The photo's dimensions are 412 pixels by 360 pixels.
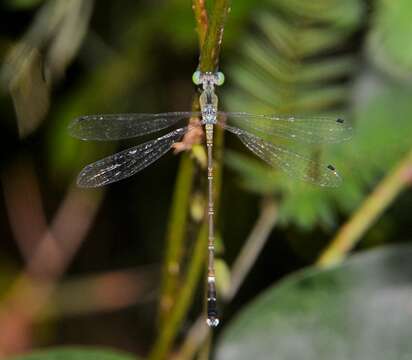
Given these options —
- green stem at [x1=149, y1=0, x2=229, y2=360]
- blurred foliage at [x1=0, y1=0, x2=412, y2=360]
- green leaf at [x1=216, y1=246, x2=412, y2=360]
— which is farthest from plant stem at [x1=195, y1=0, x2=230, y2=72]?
green leaf at [x1=216, y1=246, x2=412, y2=360]

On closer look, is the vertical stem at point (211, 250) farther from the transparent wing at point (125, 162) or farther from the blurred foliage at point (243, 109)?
the transparent wing at point (125, 162)

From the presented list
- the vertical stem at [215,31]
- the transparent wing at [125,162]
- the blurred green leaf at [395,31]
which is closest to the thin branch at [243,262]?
the transparent wing at [125,162]

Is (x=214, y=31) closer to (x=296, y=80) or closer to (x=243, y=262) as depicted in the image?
(x=296, y=80)

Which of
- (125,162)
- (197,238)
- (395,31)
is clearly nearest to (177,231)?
(197,238)

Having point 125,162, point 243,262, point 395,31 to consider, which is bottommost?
point 243,262

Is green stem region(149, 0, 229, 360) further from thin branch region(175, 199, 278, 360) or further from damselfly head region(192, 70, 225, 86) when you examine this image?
thin branch region(175, 199, 278, 360)

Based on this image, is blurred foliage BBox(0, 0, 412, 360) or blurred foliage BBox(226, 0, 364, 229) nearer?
blurred foliage BBox(0, 0, 412, 360)

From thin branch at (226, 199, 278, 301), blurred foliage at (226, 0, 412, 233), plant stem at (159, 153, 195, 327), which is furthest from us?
thin branch at (226, 199, 278, 301)
